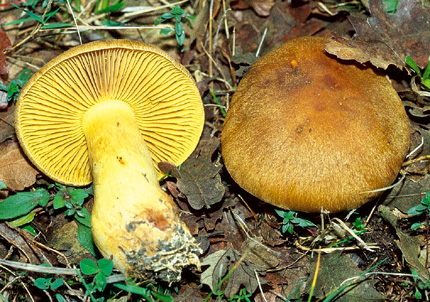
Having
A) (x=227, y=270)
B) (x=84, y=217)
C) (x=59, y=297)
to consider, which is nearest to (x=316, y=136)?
(x=227, y=270)

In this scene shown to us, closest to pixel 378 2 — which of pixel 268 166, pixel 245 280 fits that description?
pixel 268 166

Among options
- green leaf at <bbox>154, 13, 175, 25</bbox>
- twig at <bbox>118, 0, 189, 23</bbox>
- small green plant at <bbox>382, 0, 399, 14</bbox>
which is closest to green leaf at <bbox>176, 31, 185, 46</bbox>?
green leaf at <bbox>154, 13, 175, 25</bbox>

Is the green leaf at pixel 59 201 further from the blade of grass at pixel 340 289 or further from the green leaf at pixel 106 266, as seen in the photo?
the blade of grass at pixel 340 289

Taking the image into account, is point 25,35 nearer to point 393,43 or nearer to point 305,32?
point 305,32

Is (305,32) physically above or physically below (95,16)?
below

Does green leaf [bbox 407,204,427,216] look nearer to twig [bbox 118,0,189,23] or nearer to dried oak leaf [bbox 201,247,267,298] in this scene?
dried oak leaf [bbox 201,247,267,298]

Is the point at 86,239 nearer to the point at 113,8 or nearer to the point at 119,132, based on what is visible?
the point at 119,132
